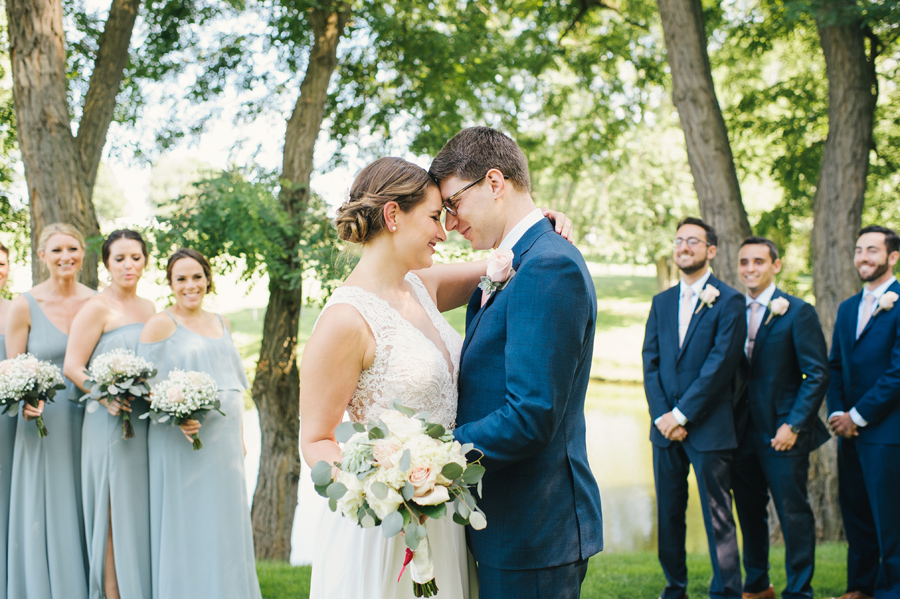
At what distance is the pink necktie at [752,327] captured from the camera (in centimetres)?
525

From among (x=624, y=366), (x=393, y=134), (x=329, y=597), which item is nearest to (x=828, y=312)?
(x=393, y=134)

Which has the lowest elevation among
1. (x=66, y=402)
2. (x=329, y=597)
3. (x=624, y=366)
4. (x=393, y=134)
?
(x=624, y=366)

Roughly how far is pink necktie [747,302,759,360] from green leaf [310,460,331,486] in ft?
13.4

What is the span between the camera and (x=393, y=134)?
9844mm

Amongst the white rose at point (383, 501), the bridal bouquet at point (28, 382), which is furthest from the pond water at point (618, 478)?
the white rose at point (383, 501)

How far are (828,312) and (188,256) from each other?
6.26 metres

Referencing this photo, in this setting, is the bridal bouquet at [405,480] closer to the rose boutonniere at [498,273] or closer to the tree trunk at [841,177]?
the rose boutonniere at [498,273]

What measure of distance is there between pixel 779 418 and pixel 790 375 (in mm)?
325

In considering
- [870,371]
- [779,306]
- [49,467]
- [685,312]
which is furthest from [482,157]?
[49,467]

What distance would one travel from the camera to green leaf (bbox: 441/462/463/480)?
1.98m

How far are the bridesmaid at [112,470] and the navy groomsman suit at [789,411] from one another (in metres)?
4.39

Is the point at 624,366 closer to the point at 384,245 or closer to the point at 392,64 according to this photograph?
the point at 392,64

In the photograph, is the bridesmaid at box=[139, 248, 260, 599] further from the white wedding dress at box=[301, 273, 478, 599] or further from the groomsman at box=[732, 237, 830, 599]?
the groomsman at box=[732, 237, 830, 599]

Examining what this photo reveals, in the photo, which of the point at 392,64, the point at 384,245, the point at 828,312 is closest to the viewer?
the point at 384,245
